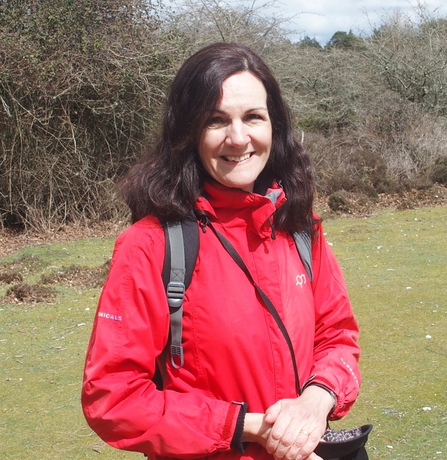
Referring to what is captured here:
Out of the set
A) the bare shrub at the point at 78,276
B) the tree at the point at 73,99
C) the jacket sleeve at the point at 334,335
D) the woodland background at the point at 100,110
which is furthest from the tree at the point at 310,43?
the jacket sleeve at the point at 334,335

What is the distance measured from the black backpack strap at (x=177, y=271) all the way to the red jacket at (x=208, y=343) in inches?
0.8

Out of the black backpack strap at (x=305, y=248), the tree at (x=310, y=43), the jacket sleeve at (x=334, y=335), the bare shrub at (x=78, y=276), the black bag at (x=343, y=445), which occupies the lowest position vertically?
the bare shrub at (x=78, y=276)

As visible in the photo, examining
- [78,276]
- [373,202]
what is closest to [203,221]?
[78,276]

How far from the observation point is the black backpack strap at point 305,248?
207cm

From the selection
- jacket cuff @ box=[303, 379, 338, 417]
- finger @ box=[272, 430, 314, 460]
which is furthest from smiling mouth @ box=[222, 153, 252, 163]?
finger @ box=[272, 430, 314, 460]

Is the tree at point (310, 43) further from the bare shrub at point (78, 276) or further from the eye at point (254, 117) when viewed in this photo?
the eye at point (254, 117)

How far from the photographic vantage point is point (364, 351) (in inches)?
218

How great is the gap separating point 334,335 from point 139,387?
26.6 inches

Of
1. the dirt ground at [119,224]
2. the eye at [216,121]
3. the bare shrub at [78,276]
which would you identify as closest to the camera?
the eye at [216,121]

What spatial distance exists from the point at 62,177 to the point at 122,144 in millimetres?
1274

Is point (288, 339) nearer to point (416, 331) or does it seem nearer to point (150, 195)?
point (150, 195)

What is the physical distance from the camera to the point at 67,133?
37.0 ft

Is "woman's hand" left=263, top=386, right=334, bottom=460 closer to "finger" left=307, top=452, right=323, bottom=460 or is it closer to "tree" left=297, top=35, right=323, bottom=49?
"finger" left=307, top=452, right=323, bottom=460

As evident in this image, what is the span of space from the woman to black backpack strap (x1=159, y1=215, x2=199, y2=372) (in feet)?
0.06
